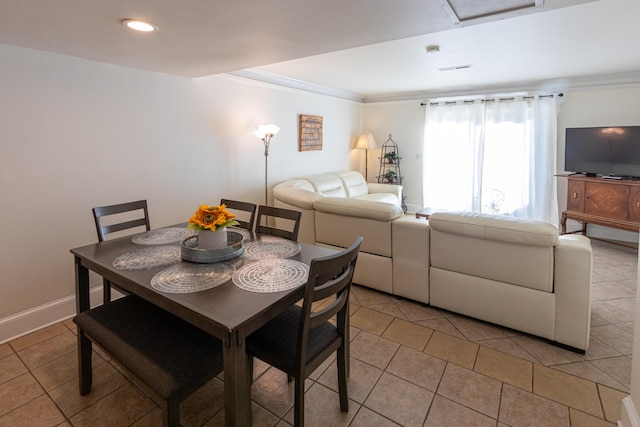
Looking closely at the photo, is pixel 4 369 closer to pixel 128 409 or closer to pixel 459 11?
pixel 128 409

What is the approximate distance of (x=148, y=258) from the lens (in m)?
1.80

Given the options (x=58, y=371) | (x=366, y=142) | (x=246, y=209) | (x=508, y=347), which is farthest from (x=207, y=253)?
(x=366, y=142)

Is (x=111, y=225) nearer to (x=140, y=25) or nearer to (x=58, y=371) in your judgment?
(x=58, y=371)

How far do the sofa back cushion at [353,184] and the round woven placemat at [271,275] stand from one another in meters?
3.78

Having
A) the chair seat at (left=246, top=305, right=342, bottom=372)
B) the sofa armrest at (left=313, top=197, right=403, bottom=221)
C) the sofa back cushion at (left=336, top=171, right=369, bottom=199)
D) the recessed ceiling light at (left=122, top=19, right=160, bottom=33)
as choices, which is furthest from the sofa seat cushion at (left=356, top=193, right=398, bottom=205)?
the recessed ceiling light at (left=122, top=19, right=160, bottom=33)

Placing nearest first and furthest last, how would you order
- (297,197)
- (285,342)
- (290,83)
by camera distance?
(285,342)
(297,197)
(290,83)

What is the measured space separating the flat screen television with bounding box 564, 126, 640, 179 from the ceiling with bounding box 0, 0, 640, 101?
802mm

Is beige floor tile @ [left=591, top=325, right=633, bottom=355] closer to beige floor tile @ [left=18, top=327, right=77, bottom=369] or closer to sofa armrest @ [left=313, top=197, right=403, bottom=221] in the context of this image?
sofa armrest @ [left=313, top=197, right=403, bottom=221]

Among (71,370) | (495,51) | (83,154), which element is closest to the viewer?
(71,370)

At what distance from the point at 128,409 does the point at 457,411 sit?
1.73 m

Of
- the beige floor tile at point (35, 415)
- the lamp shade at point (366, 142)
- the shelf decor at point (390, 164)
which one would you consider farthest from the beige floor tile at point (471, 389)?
the lamp shade at point (366, 142)

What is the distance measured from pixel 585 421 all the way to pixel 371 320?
1.34 metres

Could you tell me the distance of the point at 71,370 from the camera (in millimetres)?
2023

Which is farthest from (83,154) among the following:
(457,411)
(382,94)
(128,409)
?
(382,94)
